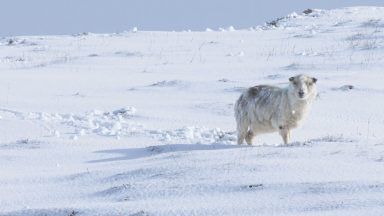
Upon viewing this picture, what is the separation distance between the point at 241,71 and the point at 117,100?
3958mm

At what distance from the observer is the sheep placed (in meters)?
11.6

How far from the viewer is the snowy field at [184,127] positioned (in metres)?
7.74

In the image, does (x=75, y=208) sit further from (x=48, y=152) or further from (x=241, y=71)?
(x=241, y=71)

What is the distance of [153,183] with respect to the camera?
8.55m

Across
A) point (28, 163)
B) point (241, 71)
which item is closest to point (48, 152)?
point (28, 163)

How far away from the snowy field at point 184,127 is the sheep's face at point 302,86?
0.65 metres

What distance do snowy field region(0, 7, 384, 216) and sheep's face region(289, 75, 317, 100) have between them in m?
0.65

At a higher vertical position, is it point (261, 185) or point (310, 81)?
point (310, 81)

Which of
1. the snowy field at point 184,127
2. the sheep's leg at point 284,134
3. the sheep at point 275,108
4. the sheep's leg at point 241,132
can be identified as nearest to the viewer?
the snowy field at point 184,127

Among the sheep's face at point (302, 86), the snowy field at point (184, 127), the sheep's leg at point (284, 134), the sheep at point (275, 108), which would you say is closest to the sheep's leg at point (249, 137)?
the sheep at point (275, 108)

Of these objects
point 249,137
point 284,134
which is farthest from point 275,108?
point 249,137

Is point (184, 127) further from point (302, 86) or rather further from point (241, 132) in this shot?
point (302, 86)

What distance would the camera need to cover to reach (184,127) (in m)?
13.2

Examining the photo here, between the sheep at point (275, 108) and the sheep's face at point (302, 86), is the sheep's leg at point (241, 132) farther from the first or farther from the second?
the sheep's face at point (302, 86)
